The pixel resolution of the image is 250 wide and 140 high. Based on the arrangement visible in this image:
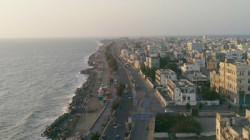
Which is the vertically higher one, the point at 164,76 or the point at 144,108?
the point at 164,76

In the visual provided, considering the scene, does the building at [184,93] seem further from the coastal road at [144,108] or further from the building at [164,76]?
the building at [164,76]

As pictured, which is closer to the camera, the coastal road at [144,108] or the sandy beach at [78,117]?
the coastal road at [144,108]

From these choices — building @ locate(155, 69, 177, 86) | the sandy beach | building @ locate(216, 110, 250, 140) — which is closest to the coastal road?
building @ locate(155, 69, 177, 86)

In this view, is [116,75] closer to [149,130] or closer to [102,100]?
[102,100]

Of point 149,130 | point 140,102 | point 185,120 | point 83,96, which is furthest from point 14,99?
point 185,120

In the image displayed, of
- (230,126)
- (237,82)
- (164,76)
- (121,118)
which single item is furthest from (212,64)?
(230,126)

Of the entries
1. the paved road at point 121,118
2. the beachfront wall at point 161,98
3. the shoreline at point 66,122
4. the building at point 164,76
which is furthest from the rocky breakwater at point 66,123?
the building at point 164,76

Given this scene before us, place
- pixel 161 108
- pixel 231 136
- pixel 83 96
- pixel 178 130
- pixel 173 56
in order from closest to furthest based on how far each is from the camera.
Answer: pixel 231 136 < pixel 178 130 < pixel 161 108 < pixel 83 96 < pixel 173 56

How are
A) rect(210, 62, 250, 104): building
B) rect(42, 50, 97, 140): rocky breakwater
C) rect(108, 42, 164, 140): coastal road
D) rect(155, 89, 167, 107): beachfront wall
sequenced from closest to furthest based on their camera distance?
rect(108, 42, 164, 140): coastal road → rect(42, 50, 97, 140): rocky breakwater → rect(210, 62, 250, 104): building → rect(155, 89, 167, 107): beachfront wall

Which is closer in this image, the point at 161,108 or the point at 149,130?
the point at 149,130

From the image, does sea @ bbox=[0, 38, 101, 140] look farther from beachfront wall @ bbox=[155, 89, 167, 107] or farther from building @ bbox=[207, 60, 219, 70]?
building @ bbox=[207, 60, 219, 70]

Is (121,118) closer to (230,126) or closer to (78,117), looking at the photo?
(78,117)
